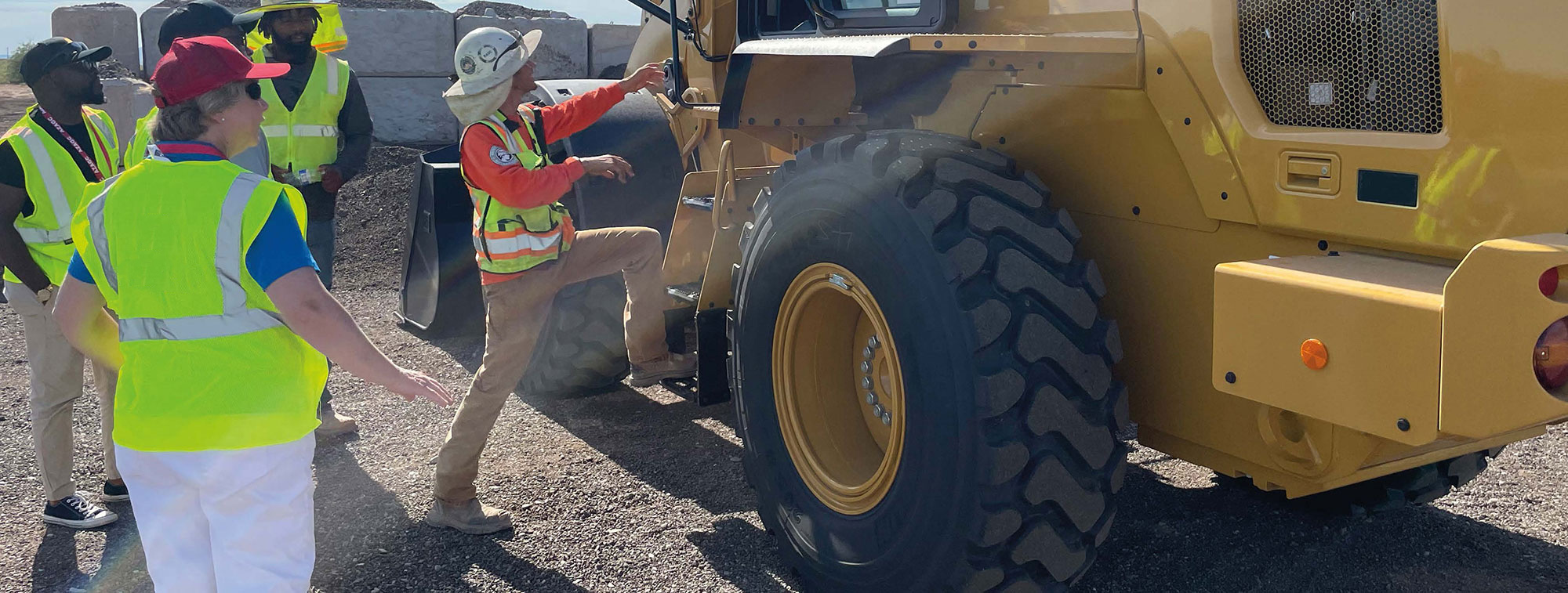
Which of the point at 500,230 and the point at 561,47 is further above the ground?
the point at 561,47

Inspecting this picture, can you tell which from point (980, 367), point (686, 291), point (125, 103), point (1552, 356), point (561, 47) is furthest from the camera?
point (561, 47)

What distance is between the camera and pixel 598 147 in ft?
19.1

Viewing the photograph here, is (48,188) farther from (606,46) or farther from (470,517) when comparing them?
(606,46)

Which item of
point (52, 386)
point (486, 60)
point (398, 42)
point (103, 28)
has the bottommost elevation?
point (52, 386)

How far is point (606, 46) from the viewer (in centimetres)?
1563

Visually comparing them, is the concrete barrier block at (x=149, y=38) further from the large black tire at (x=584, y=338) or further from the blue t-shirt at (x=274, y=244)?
the blue t-shirt at (x=274, y=244)

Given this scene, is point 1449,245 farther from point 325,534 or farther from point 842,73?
point 325,534

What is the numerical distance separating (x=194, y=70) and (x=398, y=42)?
12199 mm

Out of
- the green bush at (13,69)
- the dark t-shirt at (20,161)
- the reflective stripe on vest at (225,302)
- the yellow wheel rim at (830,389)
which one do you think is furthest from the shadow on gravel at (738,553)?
the green bush at (13,69)

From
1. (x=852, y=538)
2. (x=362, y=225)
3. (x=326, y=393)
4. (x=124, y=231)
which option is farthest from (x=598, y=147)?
(x=362, y=225)

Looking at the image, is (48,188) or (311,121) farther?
(311,121)

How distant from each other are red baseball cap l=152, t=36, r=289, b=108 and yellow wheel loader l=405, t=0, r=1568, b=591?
4.72ft

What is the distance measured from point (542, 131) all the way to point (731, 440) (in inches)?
59.3

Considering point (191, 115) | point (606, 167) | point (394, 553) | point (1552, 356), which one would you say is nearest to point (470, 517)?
point (394, 553)
